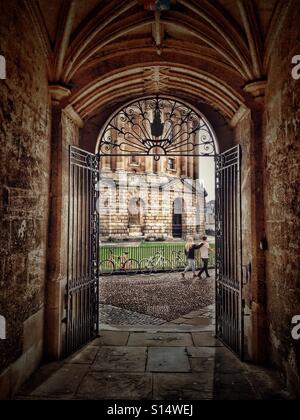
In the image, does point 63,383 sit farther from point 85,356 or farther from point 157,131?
point 157,131

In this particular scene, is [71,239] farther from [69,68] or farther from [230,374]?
[230,374]

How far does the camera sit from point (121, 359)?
184 inches

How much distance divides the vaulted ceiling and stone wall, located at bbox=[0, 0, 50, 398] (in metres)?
0.48

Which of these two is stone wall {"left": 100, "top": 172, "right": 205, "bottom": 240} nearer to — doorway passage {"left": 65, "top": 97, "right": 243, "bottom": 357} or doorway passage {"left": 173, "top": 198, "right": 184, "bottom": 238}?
doorway passage {"left": 173, "top": 198, "right": 184, "bottom": 238}

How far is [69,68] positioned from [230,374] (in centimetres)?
503

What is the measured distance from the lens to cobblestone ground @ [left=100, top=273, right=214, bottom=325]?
7.20 meters

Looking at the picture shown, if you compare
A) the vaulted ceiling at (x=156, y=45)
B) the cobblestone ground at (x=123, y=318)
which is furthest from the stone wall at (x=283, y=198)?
the cobblestone ground at (x=123, y=318)

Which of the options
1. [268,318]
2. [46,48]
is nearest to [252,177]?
[268,318]

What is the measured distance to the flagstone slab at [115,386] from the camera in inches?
140

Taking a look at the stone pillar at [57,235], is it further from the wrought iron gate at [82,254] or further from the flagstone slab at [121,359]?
the flagstone slab at [121,359]

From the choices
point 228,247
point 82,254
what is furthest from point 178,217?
point 82,254

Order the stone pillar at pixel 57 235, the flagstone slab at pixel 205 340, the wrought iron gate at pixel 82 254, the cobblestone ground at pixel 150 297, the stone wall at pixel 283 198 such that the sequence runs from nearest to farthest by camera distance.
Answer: the stone wall at pixel 283 198 < the stone pillar at pixel 57 235 < the wrought iron gate at pixel 82 254 < the flagstone slab at pixel 205 340 < the cobblestone ground at pixel 150 297

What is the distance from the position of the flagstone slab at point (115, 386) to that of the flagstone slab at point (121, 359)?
169 millimetres

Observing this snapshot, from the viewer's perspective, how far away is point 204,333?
233 inches
